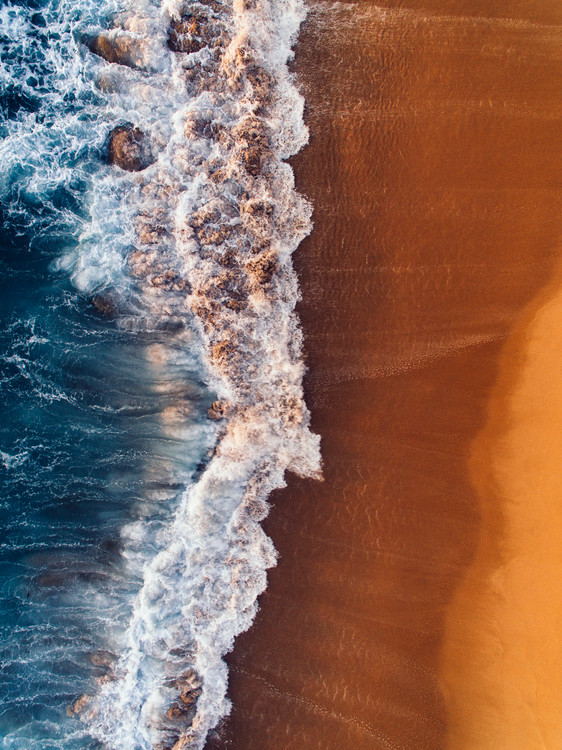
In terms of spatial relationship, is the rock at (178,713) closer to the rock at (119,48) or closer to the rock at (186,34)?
the rock at (119,48)

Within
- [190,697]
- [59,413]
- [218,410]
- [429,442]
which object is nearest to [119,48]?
[59,413]

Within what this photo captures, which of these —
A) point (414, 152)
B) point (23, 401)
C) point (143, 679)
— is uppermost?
point (414, 152)

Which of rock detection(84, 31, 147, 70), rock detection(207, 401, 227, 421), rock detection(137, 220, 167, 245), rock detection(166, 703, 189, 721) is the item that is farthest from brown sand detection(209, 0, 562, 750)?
rock detection(84, 31, 147, 70)

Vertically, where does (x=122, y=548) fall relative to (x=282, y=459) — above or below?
below

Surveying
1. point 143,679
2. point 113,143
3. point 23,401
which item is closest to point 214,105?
point 113,143

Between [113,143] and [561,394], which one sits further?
[113,143]

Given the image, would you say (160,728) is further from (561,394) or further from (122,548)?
(561,394)

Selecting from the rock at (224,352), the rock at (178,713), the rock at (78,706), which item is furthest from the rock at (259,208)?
the rock at (78,706)
